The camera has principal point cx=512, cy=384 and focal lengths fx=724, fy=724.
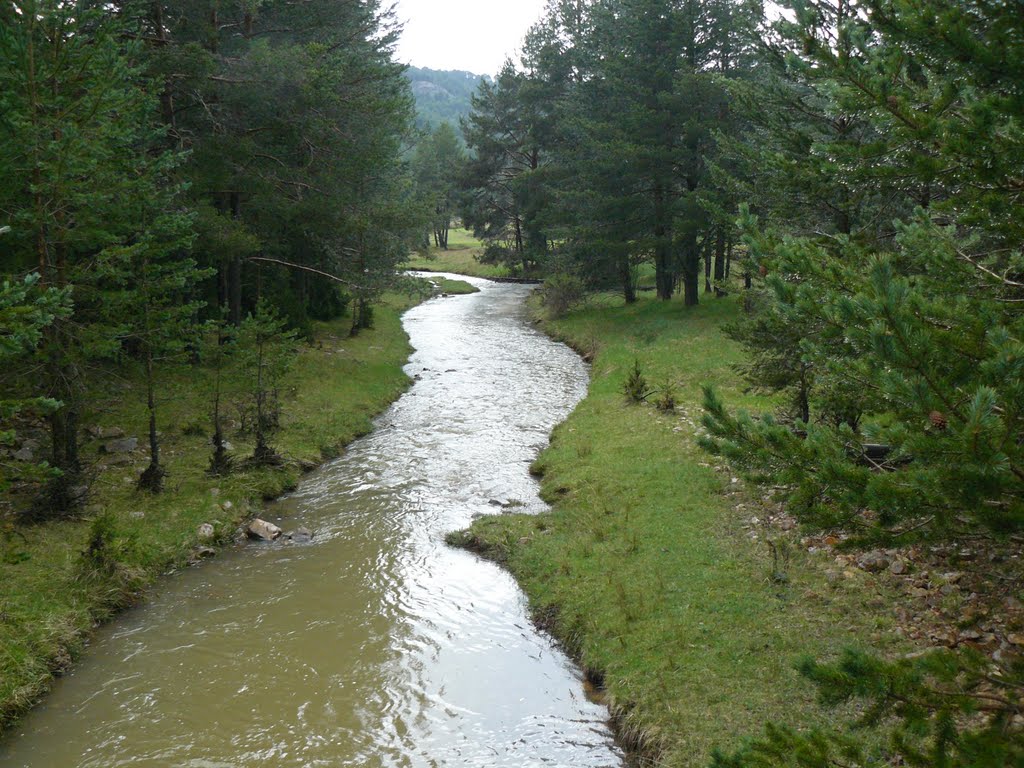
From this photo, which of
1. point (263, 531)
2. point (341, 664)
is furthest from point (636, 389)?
point (341, 664)

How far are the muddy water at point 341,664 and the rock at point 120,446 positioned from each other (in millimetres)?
3501

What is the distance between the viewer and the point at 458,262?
76.9 metres

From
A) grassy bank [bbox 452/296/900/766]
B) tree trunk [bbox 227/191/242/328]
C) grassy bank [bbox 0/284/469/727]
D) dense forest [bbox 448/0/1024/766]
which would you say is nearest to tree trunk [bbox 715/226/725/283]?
grassy bank [bbox 452/296/900/766]

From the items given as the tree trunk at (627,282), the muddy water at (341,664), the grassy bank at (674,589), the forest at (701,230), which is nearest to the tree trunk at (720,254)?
the forest at (701,230)

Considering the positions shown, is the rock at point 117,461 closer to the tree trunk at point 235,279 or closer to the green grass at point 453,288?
the tree trunk at point 235,279

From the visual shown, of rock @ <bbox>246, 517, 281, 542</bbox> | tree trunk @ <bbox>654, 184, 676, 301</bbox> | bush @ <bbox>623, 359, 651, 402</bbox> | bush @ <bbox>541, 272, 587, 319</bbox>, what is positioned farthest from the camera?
bush @ <bbox>541, 272, 587, 319</bbox>

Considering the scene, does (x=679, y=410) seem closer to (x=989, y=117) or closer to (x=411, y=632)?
(x=411, y=632)

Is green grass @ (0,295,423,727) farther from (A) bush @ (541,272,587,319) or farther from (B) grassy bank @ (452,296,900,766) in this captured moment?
(A) bush @ (541,272,587,319)

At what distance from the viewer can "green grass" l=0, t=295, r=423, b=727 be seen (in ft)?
29.9

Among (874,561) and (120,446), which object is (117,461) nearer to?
(120,446)

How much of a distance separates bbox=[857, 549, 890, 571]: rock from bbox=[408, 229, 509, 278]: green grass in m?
51.2

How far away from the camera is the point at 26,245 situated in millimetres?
11945

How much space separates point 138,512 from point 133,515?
0.16 meters

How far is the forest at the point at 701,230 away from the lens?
Answer: 390 cm
